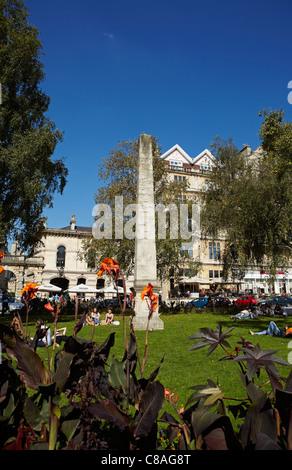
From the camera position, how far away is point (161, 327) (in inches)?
541

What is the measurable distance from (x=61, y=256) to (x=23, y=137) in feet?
116

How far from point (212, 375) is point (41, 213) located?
1476cm

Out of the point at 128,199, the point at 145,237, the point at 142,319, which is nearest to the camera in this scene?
the point at 142,319

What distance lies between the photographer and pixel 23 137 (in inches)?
688

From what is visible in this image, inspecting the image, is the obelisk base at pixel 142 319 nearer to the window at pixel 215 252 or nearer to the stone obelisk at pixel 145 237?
the stone obelisk at pixel 145 237

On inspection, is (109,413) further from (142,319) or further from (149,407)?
(142,319)

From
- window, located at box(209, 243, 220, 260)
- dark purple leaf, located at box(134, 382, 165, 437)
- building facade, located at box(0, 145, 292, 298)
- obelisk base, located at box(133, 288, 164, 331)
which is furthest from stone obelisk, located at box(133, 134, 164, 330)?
window, located at box(209, 243, 220, 260)

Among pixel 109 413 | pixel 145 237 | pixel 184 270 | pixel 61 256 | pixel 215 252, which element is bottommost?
pixel 184 270

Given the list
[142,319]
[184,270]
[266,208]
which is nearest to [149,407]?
[142,319]

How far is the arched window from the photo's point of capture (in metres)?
50.2

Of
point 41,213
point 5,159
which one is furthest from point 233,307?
point 5,159

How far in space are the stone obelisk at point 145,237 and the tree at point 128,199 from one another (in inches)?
377

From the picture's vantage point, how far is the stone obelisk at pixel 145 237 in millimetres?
14047

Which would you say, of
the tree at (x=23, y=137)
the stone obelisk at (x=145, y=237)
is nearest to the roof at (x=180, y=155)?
the tree at (x=23, y=137)
